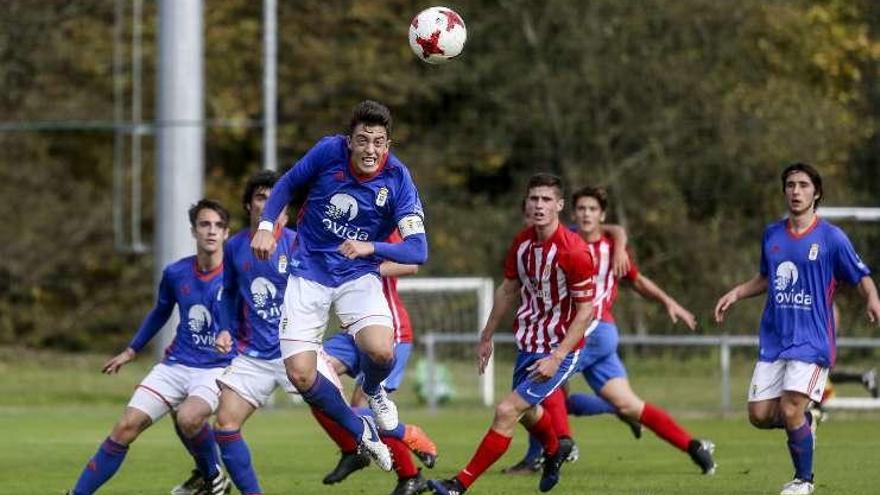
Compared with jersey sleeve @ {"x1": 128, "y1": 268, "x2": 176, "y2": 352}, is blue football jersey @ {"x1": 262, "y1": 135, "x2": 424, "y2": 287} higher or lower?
higher

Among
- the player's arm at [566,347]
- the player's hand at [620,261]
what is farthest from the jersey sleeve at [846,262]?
the player's hand at [620,261]

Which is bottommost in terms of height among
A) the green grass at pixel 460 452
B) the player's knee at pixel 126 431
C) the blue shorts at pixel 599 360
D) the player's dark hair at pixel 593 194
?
the green grass at pixel 460 452

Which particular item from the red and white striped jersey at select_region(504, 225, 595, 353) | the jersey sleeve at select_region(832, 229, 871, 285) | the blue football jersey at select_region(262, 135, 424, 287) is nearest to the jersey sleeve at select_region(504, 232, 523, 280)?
the red and white striped jersey at select_region(504, 225, 595, 353)

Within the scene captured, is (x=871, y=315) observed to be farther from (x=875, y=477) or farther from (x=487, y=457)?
(x=487, y=457)

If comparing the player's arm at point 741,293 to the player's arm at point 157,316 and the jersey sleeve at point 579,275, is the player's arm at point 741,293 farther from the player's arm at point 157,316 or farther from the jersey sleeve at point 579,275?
the player's arm at point 157,316

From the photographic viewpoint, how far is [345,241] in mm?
9211

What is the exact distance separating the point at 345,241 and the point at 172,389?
196 centimetres

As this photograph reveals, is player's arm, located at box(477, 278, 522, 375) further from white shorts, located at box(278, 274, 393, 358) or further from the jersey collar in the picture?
the jersey collar

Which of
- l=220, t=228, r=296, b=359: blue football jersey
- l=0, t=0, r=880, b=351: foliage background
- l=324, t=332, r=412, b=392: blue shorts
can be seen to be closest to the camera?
Answer: l=220, t=228, r=296, b=359: blue football jersey

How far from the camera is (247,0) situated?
3012 cm

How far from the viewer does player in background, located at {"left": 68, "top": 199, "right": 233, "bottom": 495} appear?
1031cm

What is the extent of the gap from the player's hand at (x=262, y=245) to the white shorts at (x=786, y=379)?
136 inches

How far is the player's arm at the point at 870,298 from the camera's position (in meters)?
10.7

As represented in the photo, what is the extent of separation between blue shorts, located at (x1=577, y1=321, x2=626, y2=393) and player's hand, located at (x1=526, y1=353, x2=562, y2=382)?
2.79 m
